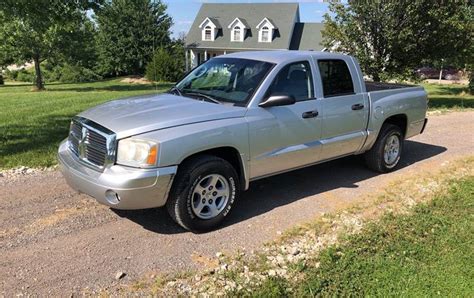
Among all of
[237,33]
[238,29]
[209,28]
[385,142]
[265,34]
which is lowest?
[385,142]

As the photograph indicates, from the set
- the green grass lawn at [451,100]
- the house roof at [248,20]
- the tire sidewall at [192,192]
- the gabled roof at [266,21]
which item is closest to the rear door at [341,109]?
the tire sidewall at [192,192]

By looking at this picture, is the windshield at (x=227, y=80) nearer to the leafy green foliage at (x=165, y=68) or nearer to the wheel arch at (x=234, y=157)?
the wheel arch at (x=234, y=157)

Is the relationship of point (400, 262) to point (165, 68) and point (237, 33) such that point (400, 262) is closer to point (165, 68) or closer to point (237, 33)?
point (165, 68)

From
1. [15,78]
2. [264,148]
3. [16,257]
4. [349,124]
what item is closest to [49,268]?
[16,257]

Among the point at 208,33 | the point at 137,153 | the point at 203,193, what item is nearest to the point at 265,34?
the point at 208,33

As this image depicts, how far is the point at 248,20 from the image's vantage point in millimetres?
43750

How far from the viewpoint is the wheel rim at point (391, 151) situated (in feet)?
21.9

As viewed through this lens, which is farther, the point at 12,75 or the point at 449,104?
the point at 12,75

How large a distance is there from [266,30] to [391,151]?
37240 mm

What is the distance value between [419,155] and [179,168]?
5.30 metres

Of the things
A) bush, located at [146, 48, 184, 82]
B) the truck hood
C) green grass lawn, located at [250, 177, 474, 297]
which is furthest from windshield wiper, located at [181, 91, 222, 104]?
bush, located at [146, 48, 184, 82]

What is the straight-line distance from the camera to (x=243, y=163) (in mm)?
4668

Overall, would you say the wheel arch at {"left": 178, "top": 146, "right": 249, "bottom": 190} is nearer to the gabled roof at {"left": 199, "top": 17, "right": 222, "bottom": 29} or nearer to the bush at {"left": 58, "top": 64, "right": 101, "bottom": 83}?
the bush at {"left": 58, "top": 64, "right": 101, "bottom": 83}

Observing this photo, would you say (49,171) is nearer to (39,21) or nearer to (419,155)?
(39,21)
